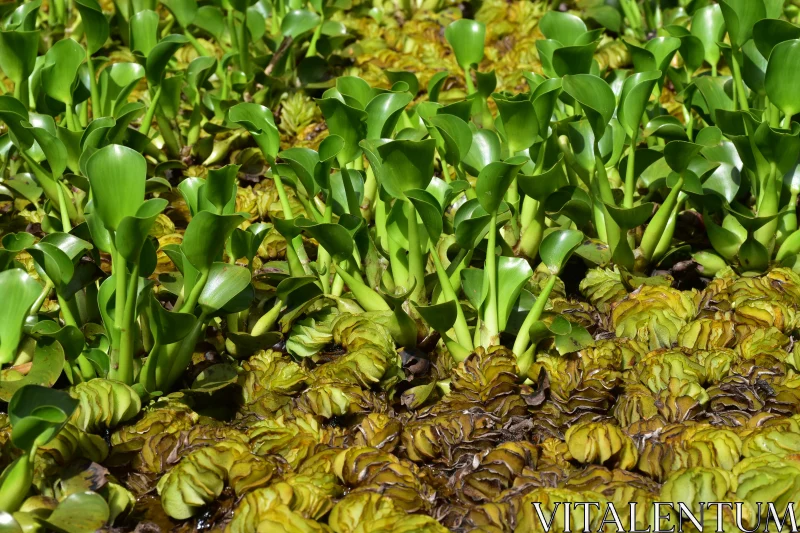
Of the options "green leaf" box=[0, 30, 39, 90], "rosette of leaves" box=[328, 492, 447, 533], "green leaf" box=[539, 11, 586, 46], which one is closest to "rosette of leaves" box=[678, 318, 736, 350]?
"rosette of leaves" box=[328, 492, 447, 533]

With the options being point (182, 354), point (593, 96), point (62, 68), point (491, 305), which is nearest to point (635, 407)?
point (491, 305)

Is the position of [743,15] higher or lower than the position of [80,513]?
higher

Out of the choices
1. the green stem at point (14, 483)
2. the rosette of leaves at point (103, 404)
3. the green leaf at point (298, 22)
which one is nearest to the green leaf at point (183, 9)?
the green leaf at point (298, 22)

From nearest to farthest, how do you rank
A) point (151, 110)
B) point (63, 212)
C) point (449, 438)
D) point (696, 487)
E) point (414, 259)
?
point (696, 487) < point (449, 438) < point (414, 259) < point (63, 212) < point (151, 110)

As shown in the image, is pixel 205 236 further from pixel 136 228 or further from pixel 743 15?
pixel 743 15

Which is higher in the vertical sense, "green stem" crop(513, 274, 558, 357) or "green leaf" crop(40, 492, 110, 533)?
"green leaf" crop(40, 492, 110, 533)

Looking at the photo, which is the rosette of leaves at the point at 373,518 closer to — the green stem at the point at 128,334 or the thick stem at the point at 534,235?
the green stem at the point at 128,334

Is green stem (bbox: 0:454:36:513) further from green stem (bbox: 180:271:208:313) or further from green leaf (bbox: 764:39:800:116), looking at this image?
green leaf (bbox: 764:39:800:116)

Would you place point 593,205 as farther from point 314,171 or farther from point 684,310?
point 314,171
